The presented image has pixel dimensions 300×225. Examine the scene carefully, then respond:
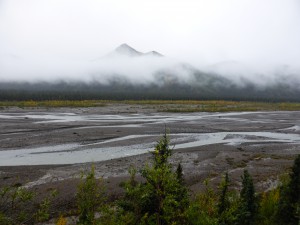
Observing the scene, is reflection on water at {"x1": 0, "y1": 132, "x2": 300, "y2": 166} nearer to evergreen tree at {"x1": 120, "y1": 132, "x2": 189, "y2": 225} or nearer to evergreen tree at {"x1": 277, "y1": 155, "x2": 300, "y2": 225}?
evergreen tree at {"x1": 277, "y1": 155, "x2": 300, "y2": 225}

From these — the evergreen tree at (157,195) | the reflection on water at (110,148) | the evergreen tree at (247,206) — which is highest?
the evergreen tree at (157,195)

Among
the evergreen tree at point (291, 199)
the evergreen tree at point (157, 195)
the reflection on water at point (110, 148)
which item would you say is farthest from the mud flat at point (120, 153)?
the evergreen tree at point (291, 199)

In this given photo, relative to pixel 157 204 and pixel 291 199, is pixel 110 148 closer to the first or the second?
pixel 291 199

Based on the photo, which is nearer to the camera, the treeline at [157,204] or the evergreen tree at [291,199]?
the treeline at [157,204]

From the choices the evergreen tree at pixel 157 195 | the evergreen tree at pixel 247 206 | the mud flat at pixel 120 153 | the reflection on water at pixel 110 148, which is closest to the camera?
the evergreen tree at pixel 157 195

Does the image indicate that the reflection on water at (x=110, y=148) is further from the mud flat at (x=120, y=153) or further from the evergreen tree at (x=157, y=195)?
the evergreen tree at (x=157, y=195)

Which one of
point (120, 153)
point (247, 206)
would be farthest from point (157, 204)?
point (120, 153)

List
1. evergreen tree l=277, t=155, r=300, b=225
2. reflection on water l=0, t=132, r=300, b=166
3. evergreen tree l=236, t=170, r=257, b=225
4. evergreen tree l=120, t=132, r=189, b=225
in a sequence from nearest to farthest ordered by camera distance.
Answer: evergreen tree l=120, t=132, r=189, b=225 < evergreen tree l=236, t=170, r=257, b=225 < evergreen tree l=277, t=155, r=300, b=225 < reflection on water l=0, t=132, r=300, b=166

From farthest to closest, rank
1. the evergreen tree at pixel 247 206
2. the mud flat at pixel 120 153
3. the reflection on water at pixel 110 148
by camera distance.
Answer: the reflection on water at pixel 110 148 → the mud flat at pixel 120 153 → the evergreen tree at pixel 247 206

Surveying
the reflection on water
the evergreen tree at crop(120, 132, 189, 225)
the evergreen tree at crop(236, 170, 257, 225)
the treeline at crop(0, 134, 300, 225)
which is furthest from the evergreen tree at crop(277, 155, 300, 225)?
the reflection on water

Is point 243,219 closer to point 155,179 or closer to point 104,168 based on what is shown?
point 155,179

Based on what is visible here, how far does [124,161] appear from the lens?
28141 mm

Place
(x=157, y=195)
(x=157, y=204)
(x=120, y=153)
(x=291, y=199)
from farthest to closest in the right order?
(x=120, y=153), (x=291, y=199), (x=157, y=204), (x=157, y=195)

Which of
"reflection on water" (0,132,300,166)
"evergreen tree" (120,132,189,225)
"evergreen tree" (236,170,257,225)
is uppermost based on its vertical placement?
"evergreen tree" (120,132,189,225)
